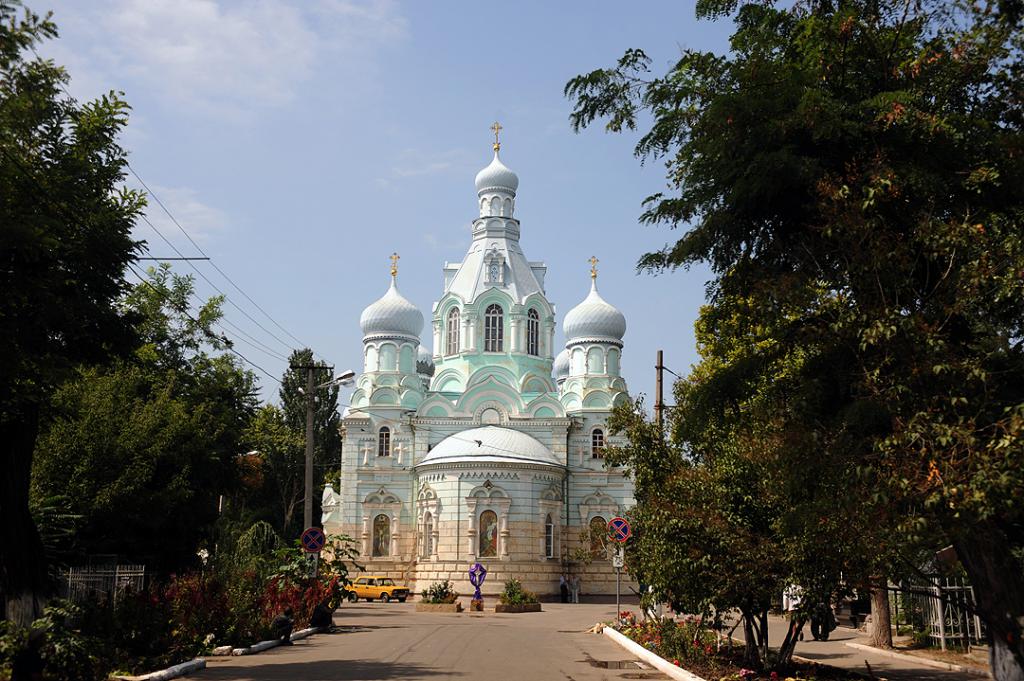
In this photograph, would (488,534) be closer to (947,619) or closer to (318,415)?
(318,415)

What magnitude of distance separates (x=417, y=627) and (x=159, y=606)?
1030 centimetres

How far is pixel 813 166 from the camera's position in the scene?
37.9 feet

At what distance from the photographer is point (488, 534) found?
43.7 m

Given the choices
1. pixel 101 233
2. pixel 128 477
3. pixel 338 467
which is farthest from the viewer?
pixel 338 467

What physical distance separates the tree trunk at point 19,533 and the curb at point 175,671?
1709 mm

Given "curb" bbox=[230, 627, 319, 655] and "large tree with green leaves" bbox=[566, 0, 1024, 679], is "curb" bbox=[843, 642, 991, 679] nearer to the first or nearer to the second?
"large tree with green leaves" bbox=[566, 0, 1024, 679]

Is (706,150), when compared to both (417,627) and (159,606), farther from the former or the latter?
(417,627)

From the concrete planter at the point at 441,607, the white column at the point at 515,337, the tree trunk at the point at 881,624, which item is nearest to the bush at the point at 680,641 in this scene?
the tree trunk at the point at 881,624

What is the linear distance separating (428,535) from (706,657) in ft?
96.0

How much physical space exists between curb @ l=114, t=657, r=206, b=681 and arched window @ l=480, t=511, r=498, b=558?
27579 millimetres

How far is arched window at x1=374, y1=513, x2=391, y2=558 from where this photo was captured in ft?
159

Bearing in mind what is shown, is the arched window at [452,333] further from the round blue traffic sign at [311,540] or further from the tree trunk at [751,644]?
the tree trunk at [751,644]

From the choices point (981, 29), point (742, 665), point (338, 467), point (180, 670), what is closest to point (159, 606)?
point (180, 670)

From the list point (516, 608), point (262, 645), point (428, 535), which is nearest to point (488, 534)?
point (428, 535)
